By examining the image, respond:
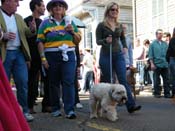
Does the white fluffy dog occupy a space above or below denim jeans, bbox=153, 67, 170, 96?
above

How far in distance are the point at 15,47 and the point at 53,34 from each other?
67 centimetres

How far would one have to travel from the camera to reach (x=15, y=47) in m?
5.90

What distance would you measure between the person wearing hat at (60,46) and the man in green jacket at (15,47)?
355 millimetres

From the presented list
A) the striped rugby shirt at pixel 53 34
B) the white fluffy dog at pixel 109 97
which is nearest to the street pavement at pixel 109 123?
the white fluffy dog at pixel 109 97

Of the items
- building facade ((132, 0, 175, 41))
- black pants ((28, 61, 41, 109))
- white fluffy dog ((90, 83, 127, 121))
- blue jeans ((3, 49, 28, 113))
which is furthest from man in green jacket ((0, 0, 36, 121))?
building facade ((132, 0, 175, 41))

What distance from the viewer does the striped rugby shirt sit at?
6.33 m

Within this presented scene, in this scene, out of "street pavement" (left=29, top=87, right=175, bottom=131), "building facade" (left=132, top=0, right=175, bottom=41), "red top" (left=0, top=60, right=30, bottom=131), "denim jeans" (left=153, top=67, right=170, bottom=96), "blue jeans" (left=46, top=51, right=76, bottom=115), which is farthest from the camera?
"building facade" (left=132, top=0, right=175, bottom=41)

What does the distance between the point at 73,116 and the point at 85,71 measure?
10.2 metres

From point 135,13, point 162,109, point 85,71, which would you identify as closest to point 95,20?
point 135,13

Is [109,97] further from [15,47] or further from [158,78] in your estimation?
[158,78]

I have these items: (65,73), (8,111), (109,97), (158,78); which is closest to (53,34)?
(65,73)

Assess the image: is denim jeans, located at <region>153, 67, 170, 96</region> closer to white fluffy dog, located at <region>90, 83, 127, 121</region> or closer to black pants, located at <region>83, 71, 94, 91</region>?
black pants, located at <region>83, 71, 94, 91</region>

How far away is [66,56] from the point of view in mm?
6332

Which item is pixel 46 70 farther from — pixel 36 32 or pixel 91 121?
pixel 91 121
